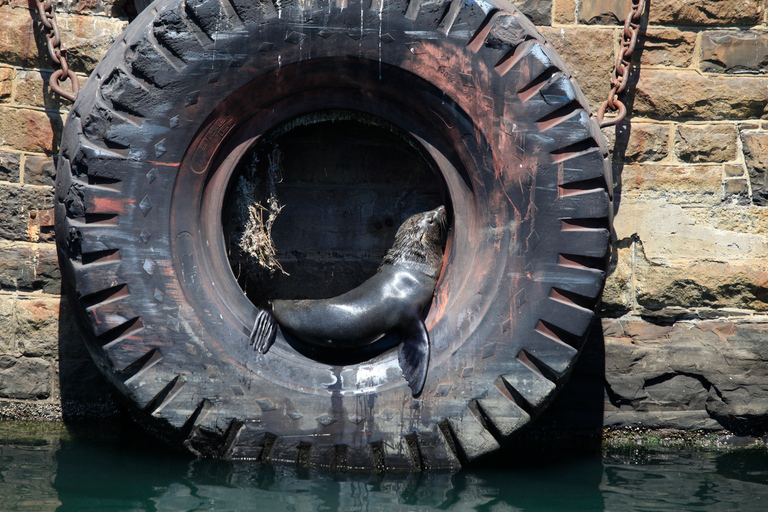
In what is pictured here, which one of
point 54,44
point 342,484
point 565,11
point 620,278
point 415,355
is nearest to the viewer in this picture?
point 342,484

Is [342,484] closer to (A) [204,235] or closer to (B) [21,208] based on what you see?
(A) [204,235]

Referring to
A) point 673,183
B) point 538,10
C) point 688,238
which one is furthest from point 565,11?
point 688,238

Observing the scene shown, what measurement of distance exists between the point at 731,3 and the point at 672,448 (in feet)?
5.84

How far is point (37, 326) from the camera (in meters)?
2.57

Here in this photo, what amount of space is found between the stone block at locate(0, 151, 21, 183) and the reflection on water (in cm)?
100

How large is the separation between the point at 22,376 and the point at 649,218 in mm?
2627

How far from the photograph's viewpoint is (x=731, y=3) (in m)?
2.50

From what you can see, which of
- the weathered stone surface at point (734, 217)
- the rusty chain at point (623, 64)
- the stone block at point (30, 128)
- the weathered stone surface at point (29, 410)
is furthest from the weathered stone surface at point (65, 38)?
the weathered stone surface at point (734, 217)

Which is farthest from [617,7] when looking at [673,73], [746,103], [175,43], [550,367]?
[175,43]

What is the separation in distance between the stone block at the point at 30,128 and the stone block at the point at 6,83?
39 millimetres

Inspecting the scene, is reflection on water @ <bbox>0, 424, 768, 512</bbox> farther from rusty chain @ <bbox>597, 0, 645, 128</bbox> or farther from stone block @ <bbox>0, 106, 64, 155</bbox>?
rusty chain @ <bbox>597, 0, 645, 128</bbox>

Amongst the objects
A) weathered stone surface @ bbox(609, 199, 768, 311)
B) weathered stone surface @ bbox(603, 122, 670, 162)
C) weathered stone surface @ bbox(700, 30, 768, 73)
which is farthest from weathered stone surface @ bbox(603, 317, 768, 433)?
weathered stone surface @ bbox(700, 30, 768, 73)

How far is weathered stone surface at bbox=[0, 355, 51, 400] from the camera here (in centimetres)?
258

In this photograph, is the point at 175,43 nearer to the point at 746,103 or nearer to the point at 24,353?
the point at 24,353
